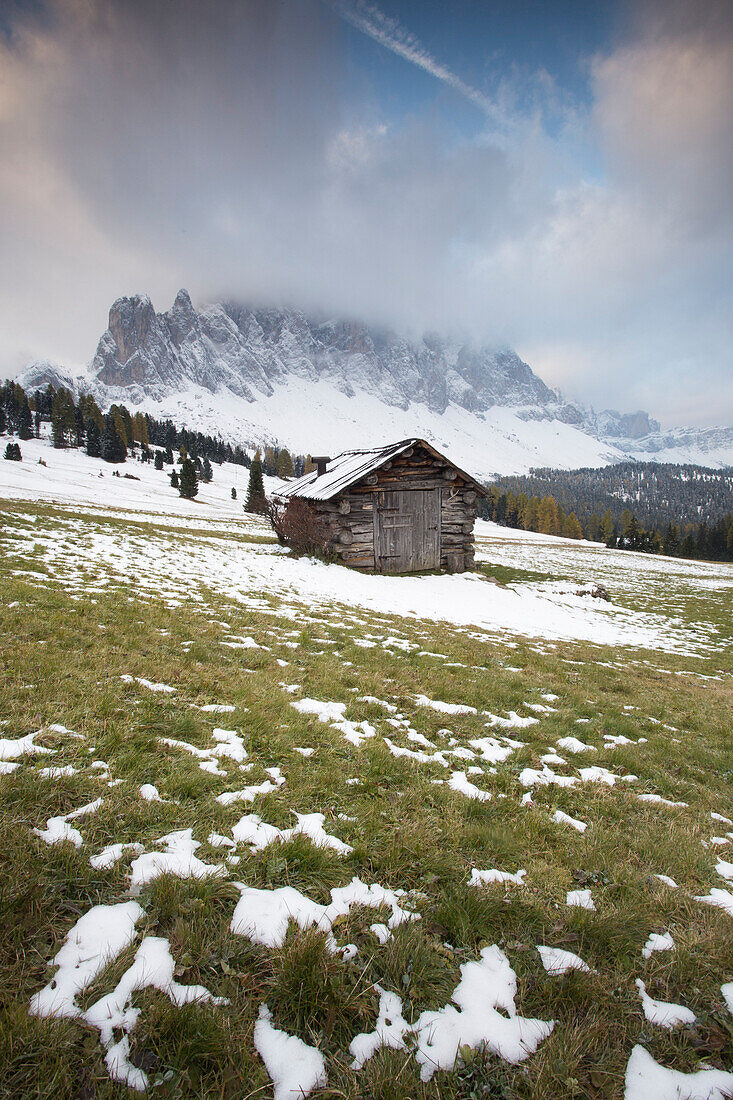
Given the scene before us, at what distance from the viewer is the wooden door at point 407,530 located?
21250 mm

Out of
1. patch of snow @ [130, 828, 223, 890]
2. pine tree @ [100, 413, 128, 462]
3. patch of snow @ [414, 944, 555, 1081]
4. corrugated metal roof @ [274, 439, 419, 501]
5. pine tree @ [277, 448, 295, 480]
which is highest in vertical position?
pine tree @ [277, 448, 295, 480]

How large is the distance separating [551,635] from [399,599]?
17.0 ft

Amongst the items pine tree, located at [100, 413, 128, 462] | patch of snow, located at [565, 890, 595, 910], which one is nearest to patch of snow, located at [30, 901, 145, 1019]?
patch of snow, located at [565, 890, 595, 910]

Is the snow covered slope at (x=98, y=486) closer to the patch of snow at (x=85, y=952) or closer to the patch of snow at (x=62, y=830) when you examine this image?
the patch of snow at (x=62, y=830)

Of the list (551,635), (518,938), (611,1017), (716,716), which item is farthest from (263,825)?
(551,635)

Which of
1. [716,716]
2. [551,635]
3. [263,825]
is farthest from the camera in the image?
[551,635]

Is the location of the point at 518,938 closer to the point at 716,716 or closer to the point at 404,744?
the point at 404,744

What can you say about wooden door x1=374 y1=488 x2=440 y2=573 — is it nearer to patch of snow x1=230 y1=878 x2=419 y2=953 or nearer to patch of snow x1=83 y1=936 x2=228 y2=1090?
patch of snow x1=230 y1=878 x2=419 y2=953

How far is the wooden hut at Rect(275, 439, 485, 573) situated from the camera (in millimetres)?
20625

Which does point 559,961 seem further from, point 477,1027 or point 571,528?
point 571,528

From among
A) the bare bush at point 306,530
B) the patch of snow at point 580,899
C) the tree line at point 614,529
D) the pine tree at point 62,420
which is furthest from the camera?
the tree line at point 614,529

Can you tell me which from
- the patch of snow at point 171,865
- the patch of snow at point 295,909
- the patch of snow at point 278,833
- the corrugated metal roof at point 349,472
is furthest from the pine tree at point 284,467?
the patch of snow at point 295,909

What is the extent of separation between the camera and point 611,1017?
2375mm

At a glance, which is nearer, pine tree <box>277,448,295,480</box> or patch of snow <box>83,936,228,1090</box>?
patch of snow <box>83,936,228,1090</box>
